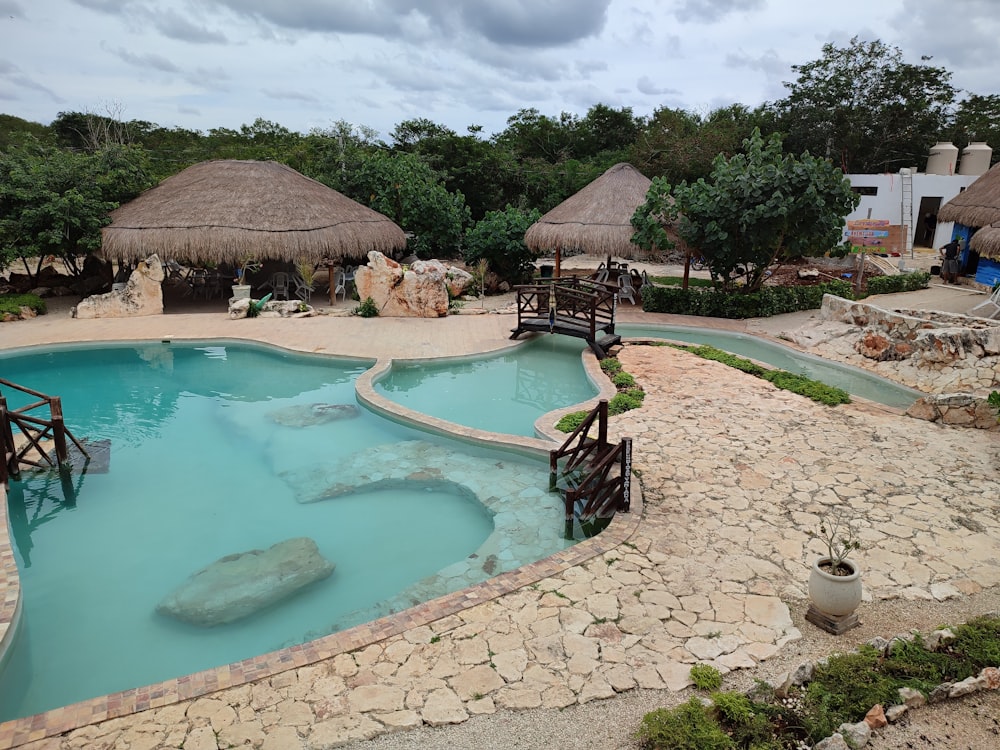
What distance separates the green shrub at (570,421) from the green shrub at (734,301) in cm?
837

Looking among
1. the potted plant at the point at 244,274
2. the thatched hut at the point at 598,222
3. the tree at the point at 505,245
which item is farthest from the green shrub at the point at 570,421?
the potted plant at the point at 244,274

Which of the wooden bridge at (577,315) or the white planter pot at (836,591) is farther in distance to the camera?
the wooden bridge at (577,315)

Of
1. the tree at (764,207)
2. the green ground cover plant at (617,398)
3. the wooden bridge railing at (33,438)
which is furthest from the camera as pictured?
the tree at (764,207)

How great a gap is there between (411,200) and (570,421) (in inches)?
537

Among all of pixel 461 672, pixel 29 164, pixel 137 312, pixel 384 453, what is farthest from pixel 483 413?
pixel 29 164

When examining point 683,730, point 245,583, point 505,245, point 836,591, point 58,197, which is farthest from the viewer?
point 505,245


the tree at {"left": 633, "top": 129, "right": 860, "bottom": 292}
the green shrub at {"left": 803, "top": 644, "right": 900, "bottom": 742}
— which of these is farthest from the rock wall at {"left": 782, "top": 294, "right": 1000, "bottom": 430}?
the green shrub at {"left": 803, "top": 644, "right": 900, "bottom": 742}

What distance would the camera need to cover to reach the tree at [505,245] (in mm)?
19781

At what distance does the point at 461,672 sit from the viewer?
4.77m

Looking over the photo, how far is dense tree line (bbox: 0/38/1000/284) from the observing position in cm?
1716

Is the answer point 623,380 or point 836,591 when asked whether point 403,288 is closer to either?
point 623,380

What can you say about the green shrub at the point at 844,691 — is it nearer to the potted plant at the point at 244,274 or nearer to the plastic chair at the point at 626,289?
the plastic chair at the point at 626,289

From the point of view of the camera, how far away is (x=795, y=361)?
14.1 m

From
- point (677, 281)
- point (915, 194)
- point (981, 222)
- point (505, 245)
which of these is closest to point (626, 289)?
point (677, 281)
